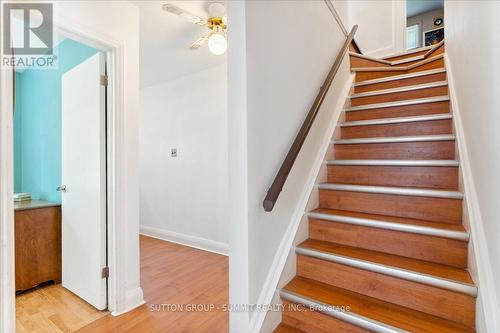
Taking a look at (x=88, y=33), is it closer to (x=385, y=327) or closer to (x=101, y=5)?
(x=101, y=5)

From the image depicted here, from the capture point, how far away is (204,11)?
2217 mm

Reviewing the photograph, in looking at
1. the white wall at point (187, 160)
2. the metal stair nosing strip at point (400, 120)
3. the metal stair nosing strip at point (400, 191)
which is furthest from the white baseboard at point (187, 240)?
the metal stair nosing strip at point (400, 120)

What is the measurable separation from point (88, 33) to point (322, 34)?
188cm

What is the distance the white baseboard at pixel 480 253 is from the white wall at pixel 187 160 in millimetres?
2418

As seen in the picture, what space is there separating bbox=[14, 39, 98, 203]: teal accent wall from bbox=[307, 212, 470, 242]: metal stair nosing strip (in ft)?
8.22

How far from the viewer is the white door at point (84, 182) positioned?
2004 mm

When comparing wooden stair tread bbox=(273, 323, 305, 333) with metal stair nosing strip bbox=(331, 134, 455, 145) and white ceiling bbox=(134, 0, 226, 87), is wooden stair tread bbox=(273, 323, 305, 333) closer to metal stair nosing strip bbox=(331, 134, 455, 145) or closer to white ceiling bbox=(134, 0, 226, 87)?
metal stair nosing strip bbox=(331, 134, 455, 145)

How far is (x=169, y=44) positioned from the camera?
2.87m

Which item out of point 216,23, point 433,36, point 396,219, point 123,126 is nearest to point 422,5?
point 433,36

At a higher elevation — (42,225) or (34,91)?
(34,91)

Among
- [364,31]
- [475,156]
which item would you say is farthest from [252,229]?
[364,31]

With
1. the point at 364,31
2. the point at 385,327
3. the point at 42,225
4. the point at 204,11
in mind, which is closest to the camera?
the point at 385,327

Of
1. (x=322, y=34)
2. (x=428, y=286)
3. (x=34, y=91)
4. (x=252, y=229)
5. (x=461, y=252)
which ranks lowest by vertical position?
(x=428, y=286)

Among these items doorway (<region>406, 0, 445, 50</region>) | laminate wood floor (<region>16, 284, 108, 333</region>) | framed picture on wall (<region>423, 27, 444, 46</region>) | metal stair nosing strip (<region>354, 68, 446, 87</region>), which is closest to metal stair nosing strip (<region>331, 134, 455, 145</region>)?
metal stair nosing strip (<region>354, 68, 446, 87</region>)
